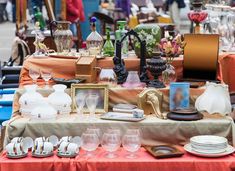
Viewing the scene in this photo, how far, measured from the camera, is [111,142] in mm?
2969

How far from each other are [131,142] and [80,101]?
51cm

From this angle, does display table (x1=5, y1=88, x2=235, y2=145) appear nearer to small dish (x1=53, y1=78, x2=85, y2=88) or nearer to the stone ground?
small dish (x1=53, y1=78, x2=85, y2=88)

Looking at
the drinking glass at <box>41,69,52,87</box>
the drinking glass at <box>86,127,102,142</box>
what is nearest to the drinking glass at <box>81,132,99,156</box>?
the drinking glass at <box>86,127,102,142</box>

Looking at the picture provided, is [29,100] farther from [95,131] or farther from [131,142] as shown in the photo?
[131,142]

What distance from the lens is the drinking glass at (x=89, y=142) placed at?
2969mm

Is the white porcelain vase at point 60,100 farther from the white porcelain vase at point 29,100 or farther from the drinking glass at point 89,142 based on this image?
the drinking glass at point 89,142

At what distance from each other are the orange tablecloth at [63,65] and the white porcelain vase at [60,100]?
35cm

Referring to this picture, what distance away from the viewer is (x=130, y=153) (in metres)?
3.03

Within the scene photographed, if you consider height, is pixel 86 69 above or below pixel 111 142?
above

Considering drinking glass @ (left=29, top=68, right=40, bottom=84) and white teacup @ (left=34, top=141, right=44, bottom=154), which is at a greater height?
drinking glass @ (left=29, top=68, right=40, bottom=84)

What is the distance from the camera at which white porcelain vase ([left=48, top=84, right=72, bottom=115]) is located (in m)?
3.27

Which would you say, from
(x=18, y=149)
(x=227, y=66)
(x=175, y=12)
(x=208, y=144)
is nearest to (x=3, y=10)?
(x=175, y=12)

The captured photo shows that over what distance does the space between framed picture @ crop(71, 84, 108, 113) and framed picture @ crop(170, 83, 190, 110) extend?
15.8 inches

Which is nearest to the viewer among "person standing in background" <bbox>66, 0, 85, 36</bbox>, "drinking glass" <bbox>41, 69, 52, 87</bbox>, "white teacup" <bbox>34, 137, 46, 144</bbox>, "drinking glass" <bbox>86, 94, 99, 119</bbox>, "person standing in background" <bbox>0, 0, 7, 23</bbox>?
"white teacup" <bbox>34, 137, 46, 144</bbox>
